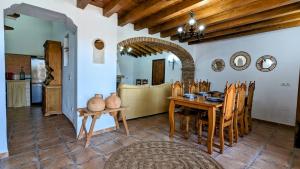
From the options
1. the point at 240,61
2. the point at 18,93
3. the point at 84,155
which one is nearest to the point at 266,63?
the point at 240,61

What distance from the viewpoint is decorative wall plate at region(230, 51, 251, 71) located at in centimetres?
451

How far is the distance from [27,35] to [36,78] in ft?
5.27

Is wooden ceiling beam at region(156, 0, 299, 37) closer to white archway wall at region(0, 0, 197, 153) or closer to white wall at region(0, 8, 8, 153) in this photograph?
white archway wall at region(0, 0, 197, 153)

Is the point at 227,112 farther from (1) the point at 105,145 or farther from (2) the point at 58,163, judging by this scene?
(2) the point at 58,163

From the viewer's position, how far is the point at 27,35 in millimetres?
5781

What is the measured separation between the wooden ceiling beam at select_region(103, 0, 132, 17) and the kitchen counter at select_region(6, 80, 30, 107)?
4.28 metres

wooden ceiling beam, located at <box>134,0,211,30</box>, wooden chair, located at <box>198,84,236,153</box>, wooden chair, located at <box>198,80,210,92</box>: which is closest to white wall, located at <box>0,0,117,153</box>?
Result: wooden ceiling beam, located at <box>134,0,211,30</box>

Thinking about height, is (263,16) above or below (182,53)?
Answer: above

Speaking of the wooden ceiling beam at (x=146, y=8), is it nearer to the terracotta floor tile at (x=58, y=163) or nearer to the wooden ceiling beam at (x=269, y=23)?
the wooden ceiling beam at (x=269, y=23)

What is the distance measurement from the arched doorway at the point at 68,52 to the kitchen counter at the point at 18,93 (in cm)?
192

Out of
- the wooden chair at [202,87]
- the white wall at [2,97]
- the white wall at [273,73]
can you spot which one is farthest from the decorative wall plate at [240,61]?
the white wall at [2,97]

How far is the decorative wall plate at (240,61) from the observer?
4508 mm

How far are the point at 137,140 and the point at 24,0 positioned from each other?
9.08 ft

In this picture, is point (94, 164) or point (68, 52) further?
point (68, 52)
